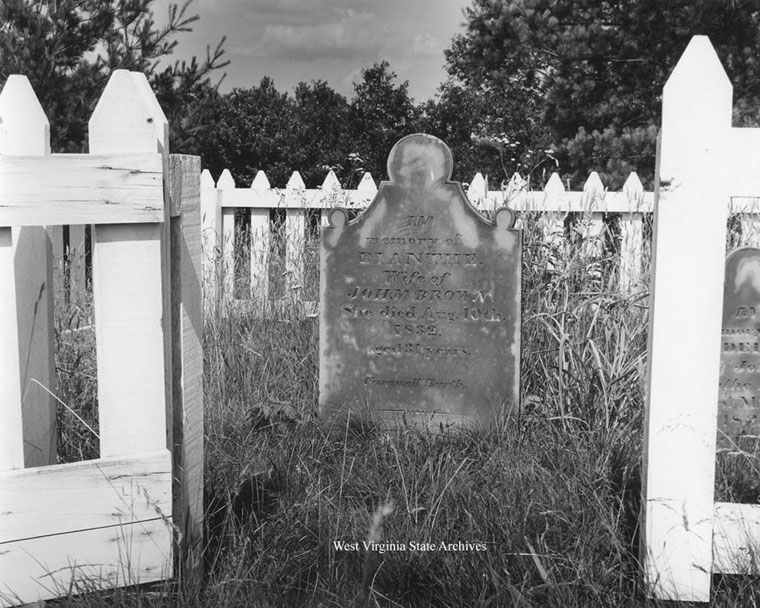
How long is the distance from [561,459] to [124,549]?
1.50 metres

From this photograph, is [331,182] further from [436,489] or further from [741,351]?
[436,489]

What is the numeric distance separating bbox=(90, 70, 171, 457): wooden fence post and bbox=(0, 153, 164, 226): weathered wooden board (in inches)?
1.8

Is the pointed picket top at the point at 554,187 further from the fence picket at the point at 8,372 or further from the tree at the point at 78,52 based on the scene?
the fence picket at the point at 8,372

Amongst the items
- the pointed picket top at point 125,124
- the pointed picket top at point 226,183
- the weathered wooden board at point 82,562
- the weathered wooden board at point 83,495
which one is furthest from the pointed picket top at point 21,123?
the pointed picket top at point 226,183

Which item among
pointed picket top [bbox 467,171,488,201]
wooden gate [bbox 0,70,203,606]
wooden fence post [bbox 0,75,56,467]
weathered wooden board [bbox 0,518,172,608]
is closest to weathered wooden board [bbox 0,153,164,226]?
wooden gate [bbox 0,70,203,606]

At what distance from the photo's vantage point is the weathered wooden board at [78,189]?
198cm

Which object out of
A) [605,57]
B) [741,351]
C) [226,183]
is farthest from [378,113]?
[741,351]

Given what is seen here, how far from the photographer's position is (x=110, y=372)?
2074 mm

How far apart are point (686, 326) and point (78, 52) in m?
8.40

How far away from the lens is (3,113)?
99.3 inches

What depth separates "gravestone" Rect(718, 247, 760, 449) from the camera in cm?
351

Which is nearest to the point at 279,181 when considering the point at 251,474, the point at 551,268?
the point at 551,268

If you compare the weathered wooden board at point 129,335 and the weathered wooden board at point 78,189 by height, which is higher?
the weathered wooden board at point 78,189

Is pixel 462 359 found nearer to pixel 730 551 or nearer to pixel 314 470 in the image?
pixel 314 470
